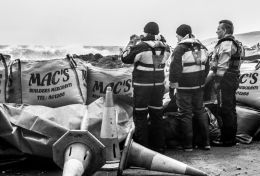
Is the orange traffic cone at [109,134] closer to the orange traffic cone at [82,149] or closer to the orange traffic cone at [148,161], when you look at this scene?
the orange traffic cone at [148,161]

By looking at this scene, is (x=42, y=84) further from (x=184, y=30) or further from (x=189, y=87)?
(x=184, y=30)

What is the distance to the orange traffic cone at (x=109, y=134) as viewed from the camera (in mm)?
4277

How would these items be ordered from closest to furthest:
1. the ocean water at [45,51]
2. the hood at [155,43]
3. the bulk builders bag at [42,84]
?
the bulk builders bag at [42,84] < the hood at [155,43] < the ocean water at [45,51]

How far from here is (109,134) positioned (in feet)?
14.1

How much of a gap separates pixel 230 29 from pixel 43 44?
2901cm

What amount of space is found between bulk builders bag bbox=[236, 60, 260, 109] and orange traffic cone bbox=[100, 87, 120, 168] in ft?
9.05

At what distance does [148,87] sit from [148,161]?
4.52 ft

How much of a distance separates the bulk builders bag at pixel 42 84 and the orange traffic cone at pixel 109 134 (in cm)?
109

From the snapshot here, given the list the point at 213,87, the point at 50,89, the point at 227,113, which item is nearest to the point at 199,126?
the point at 227,113

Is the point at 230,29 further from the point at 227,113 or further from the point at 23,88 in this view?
the point at 23,88

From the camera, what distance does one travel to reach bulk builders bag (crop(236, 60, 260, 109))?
245 inches

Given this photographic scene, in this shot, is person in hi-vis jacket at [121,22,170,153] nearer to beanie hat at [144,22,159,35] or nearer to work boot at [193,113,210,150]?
beanie hat at [144,22,159,35]

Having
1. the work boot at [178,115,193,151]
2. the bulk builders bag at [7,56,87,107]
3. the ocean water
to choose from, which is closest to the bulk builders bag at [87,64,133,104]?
the bulk builders bag at [7,56,87,107]

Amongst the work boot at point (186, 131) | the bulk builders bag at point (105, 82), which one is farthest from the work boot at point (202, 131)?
the bulk builders bag at point (105, 82)
